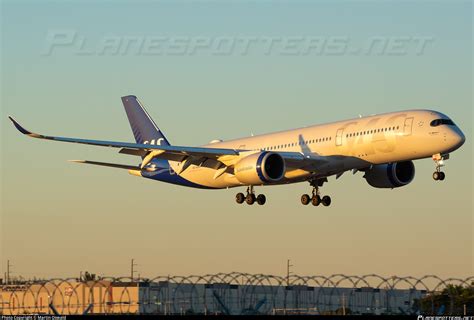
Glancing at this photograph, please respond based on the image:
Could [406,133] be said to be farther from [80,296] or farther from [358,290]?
[80,296]

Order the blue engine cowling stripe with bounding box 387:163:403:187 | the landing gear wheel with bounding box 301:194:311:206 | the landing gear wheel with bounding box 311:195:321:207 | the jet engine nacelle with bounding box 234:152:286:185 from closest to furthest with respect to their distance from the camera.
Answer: the jet engine nacelle with bounding box 234:152:286:185 < the blue engine cowling stripe with bounding box 387:163:403:187 < the landing gear wheel with bounding box 311:195:321:207 < the landing gear wheel with bounding box 301:194:311:206

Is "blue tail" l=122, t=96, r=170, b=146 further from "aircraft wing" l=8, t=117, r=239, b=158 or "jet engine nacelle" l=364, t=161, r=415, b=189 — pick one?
"jet engine nacelle" l=364, t=161, r=415, b=189

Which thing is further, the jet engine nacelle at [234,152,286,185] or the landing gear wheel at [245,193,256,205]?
the landing gear wheel at [245,193,256,205]

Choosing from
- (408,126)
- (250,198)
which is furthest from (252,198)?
(408,126)

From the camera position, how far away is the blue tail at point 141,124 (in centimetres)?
10312

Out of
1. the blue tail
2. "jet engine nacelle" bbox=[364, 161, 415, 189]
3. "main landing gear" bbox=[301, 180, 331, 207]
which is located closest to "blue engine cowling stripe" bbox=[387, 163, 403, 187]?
"jet engine nacelle" bbox=[364, 161, 415, 189]

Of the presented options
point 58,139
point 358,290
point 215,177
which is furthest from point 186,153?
point 358,290

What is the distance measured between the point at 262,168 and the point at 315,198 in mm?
8923

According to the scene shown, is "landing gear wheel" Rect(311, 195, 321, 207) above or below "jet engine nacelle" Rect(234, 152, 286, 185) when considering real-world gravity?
below

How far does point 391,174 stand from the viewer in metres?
91.0

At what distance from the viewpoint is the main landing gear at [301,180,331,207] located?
92.0 m

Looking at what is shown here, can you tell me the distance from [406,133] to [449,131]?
8.79ft

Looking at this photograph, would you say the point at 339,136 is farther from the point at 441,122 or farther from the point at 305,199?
the point at 305,199

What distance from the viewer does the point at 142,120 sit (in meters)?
105
